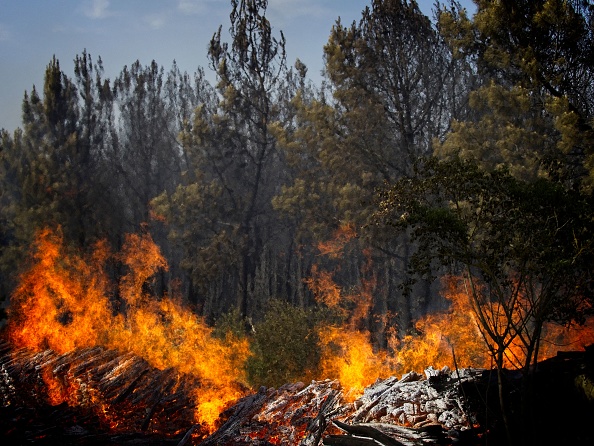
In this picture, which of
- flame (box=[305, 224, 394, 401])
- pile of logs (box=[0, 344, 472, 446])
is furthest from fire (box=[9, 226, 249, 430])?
flame (box=[305, 224, 394, 401])

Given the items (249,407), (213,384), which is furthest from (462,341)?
(213,384)

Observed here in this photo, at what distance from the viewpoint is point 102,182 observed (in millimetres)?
36969

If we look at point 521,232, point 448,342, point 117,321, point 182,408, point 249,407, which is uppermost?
point 521,232

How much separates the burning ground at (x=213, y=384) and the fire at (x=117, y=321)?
0.30ft

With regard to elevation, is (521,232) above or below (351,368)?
above

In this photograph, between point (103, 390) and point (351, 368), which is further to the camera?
point (103, 390)

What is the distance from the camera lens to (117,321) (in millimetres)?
30266

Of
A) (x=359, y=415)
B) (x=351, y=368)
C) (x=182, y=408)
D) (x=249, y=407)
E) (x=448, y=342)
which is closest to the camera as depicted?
(x=359, y=415)

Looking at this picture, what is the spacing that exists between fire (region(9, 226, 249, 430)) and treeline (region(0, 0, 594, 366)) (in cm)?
166

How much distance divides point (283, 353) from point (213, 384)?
3.41 m

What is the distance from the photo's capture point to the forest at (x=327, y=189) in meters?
15.6

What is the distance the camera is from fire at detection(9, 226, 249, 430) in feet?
67.5

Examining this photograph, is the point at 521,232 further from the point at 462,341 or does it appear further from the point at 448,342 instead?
the point at 448,342

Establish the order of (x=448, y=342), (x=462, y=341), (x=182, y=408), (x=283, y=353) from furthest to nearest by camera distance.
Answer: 1. (x=448, y=342)
2. (x=462, y=341)
3. (x=283, y=353)
4. (x=182, y=408)
